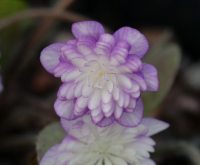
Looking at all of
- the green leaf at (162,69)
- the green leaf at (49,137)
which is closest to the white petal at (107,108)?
the green leaf at (49,137)

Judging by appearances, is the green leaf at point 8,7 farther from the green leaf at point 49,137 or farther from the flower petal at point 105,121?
the flower petal at point 105,121

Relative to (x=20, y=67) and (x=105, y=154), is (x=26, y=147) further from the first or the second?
(x=105, y=154)

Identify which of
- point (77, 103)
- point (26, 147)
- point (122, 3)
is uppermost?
point (77, 103)

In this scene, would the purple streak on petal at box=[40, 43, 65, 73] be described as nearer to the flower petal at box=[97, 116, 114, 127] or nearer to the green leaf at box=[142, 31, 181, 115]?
the flower petal at box=[97, 116, 114, 127]

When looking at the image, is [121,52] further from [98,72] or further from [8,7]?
[8,7]

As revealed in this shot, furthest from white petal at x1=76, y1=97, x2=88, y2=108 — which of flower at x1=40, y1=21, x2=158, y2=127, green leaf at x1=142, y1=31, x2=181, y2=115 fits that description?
green leaf at x1=142, y1=31, x2=181, y2=115

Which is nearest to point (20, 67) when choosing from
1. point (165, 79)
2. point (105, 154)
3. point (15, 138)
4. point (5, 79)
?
point (5, 79)
